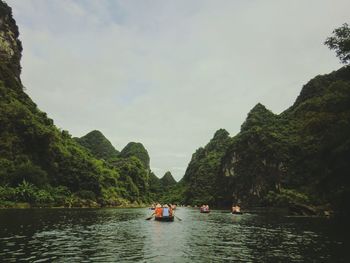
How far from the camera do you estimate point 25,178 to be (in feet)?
277

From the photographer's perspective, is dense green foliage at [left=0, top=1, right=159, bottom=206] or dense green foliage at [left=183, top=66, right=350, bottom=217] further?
dense green foliage at [left=0, top=1, right=159, bottom=206]

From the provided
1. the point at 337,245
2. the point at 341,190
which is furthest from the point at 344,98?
the point at 337,245

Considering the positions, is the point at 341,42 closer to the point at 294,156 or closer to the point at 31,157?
the point at 31,157

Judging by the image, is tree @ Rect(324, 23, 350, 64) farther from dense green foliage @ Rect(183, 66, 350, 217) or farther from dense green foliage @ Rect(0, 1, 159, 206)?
dense green foliage @ Rect(0, 1, 159, 206)

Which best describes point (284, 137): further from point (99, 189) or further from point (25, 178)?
point (25, 178)

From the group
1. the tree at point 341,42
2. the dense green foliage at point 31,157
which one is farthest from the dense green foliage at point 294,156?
the dense green foliage at point 31,157

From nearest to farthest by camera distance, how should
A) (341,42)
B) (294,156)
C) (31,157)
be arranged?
(341,42) → (31,157) → (294,156)

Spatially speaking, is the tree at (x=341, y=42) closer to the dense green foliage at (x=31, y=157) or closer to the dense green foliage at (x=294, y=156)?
the dense green foliage at (x=294, y=156)

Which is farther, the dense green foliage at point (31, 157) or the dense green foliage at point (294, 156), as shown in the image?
the dense green foliage at point (31, 157)

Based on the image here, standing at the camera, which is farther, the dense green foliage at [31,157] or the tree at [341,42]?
the dense green foliage at [31,157]

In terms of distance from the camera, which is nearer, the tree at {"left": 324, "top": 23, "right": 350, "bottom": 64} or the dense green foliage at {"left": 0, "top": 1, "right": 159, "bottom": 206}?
the tree at {"left": 324, "top": 23, "right": 350, "bottom": 64}

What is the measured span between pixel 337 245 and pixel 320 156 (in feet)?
75.3

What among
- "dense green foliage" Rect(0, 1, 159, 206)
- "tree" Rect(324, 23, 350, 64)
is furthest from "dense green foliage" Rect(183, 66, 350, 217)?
"dense green foliage" Rect(0, 1, 159, 206)

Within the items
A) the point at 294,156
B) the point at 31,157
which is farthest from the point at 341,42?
the point at 294,156
